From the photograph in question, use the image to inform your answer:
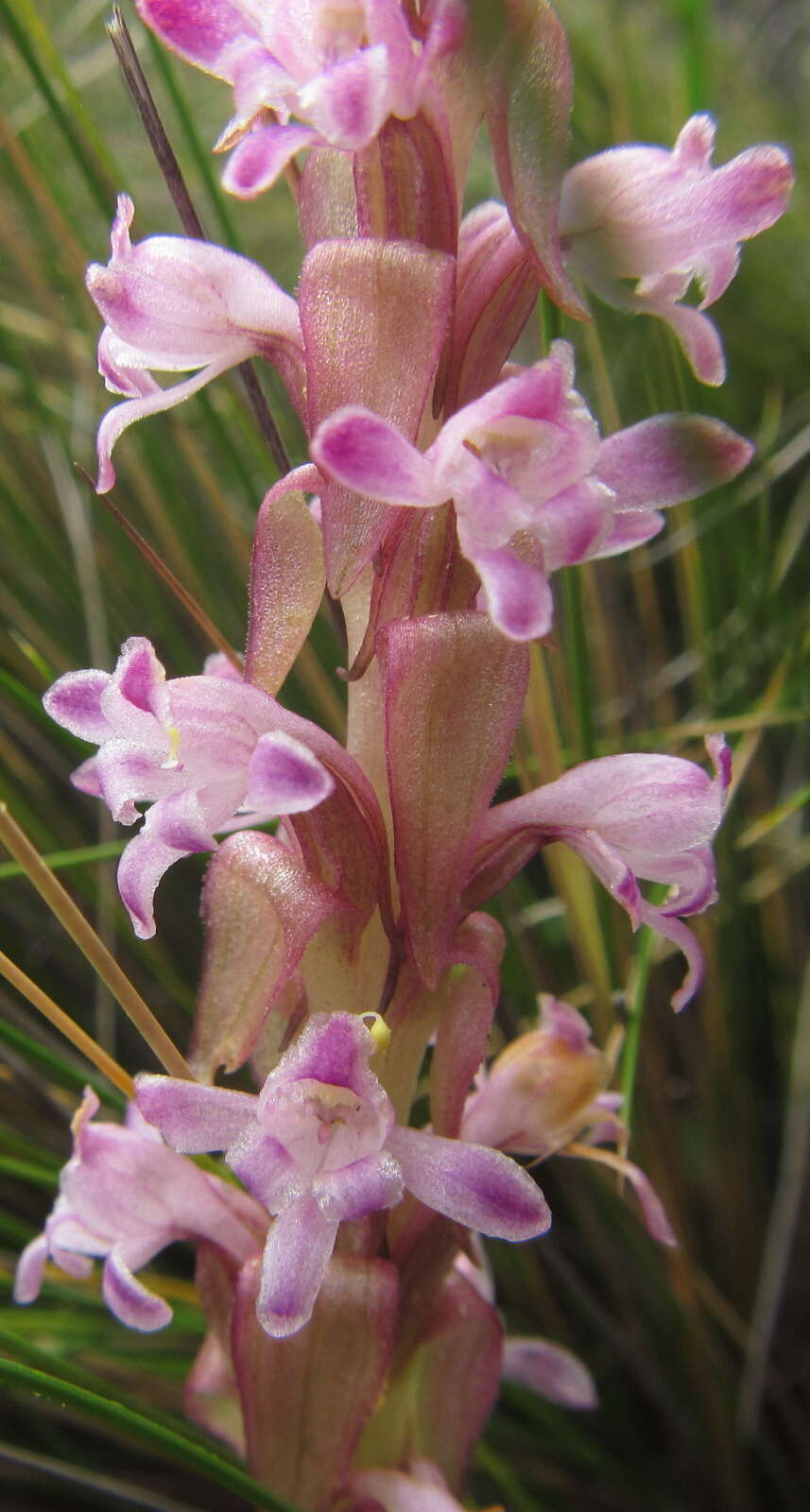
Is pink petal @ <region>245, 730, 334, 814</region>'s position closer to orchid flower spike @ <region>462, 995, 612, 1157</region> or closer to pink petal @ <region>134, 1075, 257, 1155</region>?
pink petal @ <region>134, 1075, 257, 1155</region>

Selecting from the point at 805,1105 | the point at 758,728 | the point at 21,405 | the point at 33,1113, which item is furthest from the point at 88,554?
the point at 805,1105

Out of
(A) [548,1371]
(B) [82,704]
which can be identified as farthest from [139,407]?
(A) [548,1371]

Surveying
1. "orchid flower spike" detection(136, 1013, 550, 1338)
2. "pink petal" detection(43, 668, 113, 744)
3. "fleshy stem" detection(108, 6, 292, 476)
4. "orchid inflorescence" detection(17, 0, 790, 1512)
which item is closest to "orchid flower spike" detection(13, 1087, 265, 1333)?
"orchid inflorescence" detection(17, 0, 790, 1512)

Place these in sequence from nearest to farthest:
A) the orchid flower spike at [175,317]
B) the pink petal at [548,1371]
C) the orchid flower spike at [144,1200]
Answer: the orchid flower spike at [175,317], the orchid flower spike at [144,1200], the pink petal at [548,1371]

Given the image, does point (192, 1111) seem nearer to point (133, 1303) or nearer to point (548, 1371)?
point (133, 1303)

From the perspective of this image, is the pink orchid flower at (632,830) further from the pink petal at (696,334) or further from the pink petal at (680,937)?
the pink petal at (696,334)

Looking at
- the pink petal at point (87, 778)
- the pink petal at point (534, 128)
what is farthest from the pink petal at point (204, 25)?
the pink petal at point (87, 778)
